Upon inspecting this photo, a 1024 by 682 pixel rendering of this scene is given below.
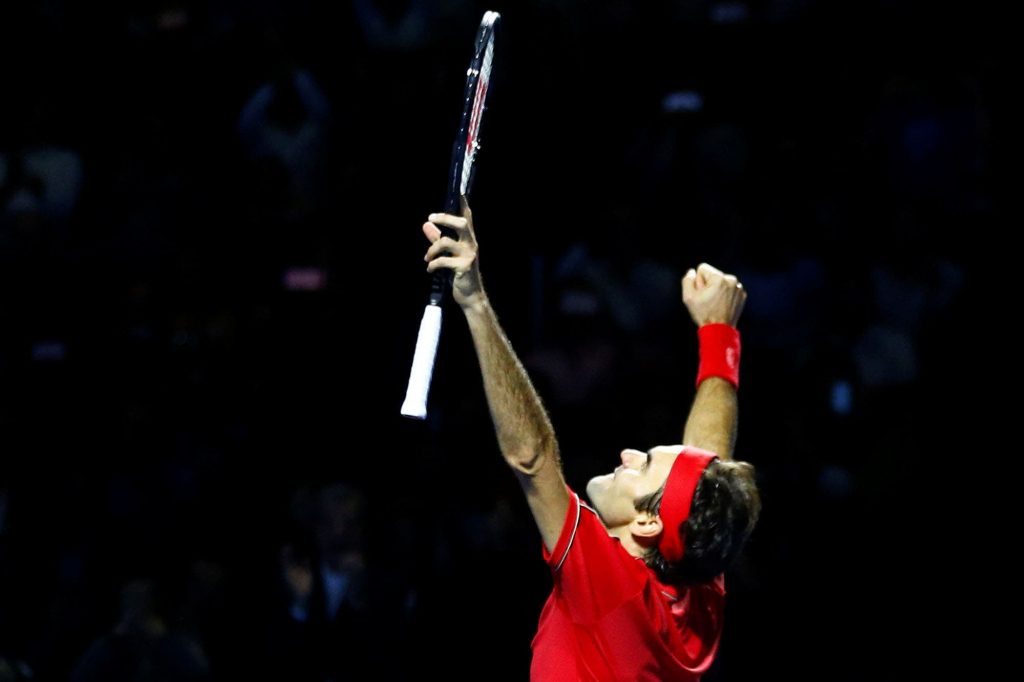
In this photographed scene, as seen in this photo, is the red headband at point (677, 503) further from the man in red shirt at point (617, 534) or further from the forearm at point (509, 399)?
the forearm at point (509, 399)

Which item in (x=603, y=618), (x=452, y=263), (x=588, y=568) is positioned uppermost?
(x=452, y=263)

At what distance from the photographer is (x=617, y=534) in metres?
4.21

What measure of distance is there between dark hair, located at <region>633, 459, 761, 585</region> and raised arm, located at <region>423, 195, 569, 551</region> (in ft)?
1.43

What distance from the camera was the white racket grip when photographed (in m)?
3.30

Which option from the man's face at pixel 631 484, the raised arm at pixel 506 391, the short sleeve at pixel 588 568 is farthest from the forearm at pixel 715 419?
the raised arm at pixel 506 391

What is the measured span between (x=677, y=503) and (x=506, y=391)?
624 mm

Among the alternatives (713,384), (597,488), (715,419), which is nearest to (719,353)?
(713,384)

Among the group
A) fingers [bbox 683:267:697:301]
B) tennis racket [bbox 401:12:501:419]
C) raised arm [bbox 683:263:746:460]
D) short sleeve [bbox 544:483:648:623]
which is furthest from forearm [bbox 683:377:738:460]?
tennis racket [bbox 401:12:501:419]

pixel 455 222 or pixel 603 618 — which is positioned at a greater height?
pixel 455 222

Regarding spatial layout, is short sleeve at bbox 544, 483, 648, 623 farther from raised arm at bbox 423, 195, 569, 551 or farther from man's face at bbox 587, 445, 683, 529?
man's face at bbox 587, 445, 683, 529

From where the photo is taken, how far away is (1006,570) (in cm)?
731

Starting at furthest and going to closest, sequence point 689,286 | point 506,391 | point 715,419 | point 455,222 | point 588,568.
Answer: point 689,286 → point 715,419 → point 588,568 → point 506,391 → point 455,222

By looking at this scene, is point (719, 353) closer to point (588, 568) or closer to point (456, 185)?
point (588, 568)

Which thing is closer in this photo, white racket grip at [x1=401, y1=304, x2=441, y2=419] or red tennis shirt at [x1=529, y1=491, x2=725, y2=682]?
white racket grip at [x1=401, y1=304, x2=441, y2=419]
